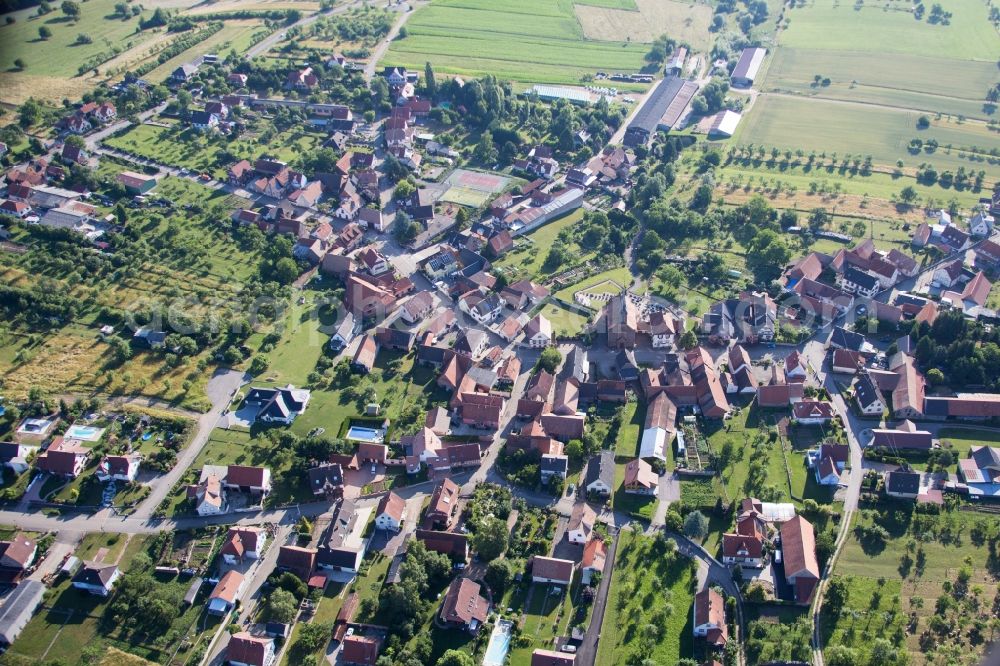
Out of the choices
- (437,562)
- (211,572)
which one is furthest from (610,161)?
(211,572)

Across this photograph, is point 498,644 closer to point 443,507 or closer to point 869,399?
point 443,507

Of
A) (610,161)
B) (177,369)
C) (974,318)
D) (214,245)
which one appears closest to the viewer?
(177,369)

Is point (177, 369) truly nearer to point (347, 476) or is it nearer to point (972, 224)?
point (347, 476)

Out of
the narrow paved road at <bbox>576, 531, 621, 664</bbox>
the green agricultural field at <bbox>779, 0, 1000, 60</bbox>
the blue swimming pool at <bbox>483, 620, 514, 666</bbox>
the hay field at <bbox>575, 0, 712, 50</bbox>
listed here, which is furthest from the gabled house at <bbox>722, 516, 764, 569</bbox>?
the green agricultural field at <bbox>779, 0, 1000, 60</bbox>

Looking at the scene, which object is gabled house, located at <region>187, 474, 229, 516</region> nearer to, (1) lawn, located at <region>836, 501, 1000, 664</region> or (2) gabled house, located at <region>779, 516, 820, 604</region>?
(2) gabled house, located at <region>779, 516, 820, 604</region>

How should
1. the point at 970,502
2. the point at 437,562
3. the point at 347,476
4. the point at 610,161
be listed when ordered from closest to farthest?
the point at 437,562
the point at 970,502
the point at 347,476
the point at 610,161
